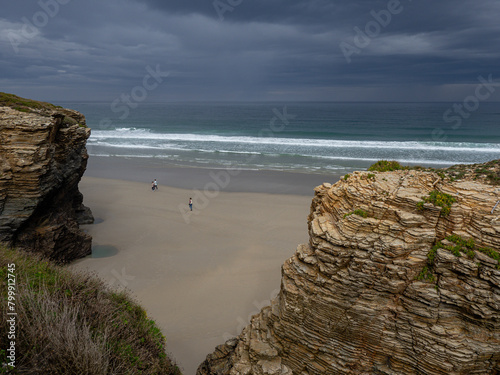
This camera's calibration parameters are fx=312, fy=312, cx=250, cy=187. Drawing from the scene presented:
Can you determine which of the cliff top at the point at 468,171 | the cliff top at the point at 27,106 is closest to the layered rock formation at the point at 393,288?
the cliff top at the point at 468,171

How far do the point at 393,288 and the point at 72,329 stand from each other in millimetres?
6643

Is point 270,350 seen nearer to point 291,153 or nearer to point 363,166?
point 363,166

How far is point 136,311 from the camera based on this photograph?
30.6ft

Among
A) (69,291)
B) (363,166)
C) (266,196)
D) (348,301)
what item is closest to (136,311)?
(69,291)

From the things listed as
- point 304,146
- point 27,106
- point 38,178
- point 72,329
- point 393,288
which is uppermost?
point 27,106

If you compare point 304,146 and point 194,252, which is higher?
point 304,146

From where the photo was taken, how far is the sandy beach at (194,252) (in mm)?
12961

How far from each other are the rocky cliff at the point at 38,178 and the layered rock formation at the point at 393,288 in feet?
37.8

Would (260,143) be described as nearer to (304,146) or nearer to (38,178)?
(304,146)

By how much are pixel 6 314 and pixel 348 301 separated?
698 cm

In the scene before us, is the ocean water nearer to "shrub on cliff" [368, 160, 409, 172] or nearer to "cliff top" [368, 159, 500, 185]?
"cliff top" [368, 159, 500, 185]

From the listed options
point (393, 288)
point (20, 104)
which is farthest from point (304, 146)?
point (393, 288)

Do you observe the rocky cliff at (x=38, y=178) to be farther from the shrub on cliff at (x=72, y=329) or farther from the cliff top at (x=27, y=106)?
Answer: the shrub on cliff at (x=72, y=329)

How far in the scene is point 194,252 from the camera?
1823 centimetres
